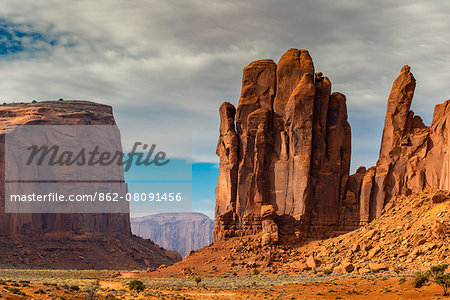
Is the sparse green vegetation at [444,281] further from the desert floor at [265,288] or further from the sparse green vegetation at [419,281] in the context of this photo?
the sparse green vegetation at [419,281]

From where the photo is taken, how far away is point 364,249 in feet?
207

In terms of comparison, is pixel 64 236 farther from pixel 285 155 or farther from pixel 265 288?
pixel 265 288

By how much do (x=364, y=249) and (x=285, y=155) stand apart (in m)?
18.6

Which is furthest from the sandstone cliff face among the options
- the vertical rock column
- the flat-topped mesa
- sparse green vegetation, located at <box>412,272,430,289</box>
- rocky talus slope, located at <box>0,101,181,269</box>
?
rocky talus slope, located at <box>0,101,181,269</box>

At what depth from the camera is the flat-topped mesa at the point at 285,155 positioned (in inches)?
2960

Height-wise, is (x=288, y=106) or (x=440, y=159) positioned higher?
(x=288, y=106)

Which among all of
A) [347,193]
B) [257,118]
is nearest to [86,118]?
[257,118]

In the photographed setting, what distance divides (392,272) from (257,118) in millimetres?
30199

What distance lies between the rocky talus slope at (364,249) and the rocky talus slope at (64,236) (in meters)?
43.2

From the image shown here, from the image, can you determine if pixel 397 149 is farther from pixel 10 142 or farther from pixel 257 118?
pixel 10 142

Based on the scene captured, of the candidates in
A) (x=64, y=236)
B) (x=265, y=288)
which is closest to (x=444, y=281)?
(x=265, y=288)

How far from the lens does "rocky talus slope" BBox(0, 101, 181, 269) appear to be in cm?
11385

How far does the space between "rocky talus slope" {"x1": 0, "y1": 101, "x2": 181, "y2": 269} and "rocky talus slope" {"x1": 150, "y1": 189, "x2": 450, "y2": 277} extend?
142ft

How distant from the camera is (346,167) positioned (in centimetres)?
7794
